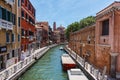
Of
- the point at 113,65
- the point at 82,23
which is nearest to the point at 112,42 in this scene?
the point at 113,65

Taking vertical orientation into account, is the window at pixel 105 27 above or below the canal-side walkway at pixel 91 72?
above

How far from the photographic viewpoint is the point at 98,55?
27.4 meters

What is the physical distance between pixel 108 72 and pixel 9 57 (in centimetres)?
1313

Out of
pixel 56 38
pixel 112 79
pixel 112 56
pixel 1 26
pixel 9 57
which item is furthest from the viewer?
pixel 56 38

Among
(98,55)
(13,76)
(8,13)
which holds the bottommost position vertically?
(13,76)

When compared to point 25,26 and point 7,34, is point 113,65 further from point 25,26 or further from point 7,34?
point 25,26

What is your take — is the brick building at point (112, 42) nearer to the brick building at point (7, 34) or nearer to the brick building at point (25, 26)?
the brick building at point (7, 34)

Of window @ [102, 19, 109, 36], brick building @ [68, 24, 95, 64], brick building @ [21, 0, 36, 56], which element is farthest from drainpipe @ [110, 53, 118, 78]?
brick building @ [21, 0, 36, 56]

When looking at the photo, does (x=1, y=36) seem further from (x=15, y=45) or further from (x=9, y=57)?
(x=15, y=45)

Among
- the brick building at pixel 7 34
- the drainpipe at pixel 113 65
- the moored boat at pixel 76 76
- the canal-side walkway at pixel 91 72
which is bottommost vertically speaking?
the moored boat at pixel 76 76

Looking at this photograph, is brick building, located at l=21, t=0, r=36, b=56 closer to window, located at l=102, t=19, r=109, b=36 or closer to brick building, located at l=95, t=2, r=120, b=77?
window, located at l=102, t=19, r=109, b=36

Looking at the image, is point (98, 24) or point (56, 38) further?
point (56, 38)

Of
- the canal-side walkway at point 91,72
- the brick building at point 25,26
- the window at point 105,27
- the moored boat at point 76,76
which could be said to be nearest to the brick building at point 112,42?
the window at point 105,27

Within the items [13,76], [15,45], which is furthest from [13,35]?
[13,76]
